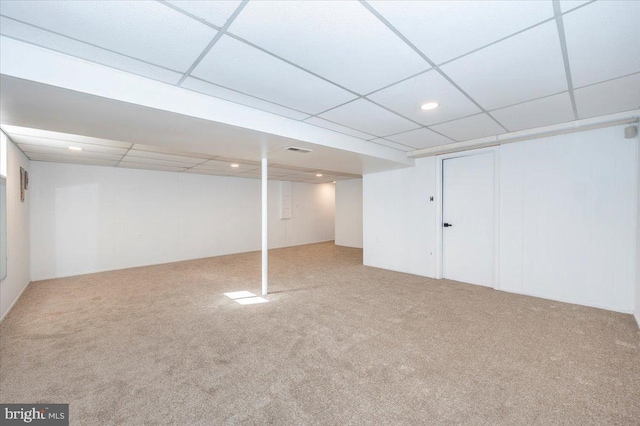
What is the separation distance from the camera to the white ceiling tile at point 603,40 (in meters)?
1.62

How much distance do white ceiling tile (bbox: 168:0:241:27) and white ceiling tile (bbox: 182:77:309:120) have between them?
90 cm

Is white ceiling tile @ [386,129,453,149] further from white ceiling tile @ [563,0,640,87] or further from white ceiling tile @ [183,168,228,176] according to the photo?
white ceiling tile @ [183,168,228,176]

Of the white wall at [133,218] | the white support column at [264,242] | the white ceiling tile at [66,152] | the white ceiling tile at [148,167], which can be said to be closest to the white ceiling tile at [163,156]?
the white ceiling tile at [66,152]

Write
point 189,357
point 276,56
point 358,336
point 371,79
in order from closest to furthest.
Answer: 1. point 276,56
2. point 371,79
3. point 189,357
4. point 358,336

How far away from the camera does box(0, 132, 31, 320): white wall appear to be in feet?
12.6

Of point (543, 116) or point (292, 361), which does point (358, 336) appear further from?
point (543, 116)

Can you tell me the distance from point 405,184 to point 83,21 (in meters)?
5.47

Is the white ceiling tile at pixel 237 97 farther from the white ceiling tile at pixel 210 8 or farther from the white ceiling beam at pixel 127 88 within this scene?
the white ceiling tile at pixel 210 8

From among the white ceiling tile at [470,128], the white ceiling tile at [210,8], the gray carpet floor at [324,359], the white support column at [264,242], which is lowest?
the gray carpet floor at [324,359]

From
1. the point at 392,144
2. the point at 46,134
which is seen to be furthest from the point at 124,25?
the point at 392,144

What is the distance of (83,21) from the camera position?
166 cm

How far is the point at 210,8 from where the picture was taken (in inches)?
61.7

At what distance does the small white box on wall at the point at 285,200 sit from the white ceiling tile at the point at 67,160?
4.95 m

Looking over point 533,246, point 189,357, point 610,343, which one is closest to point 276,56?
point 189,357
